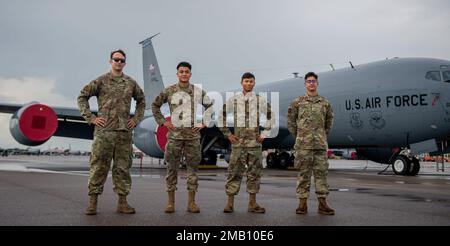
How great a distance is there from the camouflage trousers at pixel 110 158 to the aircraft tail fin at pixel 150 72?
18.5m

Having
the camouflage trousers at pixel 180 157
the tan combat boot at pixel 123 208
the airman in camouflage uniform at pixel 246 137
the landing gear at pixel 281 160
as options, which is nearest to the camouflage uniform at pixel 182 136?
the camouflage trousers at pixel 180 157

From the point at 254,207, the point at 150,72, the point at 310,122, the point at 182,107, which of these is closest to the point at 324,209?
the point at 254,207

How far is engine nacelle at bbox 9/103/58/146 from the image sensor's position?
14086mm

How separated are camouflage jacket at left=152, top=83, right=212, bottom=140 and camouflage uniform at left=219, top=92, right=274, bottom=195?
1.15 ft

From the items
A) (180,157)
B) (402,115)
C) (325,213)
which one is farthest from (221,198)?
(402,115)

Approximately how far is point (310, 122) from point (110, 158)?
2.26 metres

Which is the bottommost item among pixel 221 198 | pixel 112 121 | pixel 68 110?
pixel 221 198

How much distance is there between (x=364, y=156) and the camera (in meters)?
17.0

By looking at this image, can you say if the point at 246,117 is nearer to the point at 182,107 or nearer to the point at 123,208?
the point at 182,107

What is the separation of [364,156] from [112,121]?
45.3ft

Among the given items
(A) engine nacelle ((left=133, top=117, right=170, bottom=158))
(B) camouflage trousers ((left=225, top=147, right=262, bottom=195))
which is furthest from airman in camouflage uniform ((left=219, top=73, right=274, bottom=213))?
(A) engine nacelle ((left=133, top=117, right=170, bottom=158))

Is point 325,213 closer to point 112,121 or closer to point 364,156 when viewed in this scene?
point 112,121

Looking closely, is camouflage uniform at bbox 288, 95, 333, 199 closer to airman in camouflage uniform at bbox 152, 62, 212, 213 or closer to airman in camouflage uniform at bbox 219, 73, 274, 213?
airman in camouflage uniform at bbox 219, 73, 274, 213
